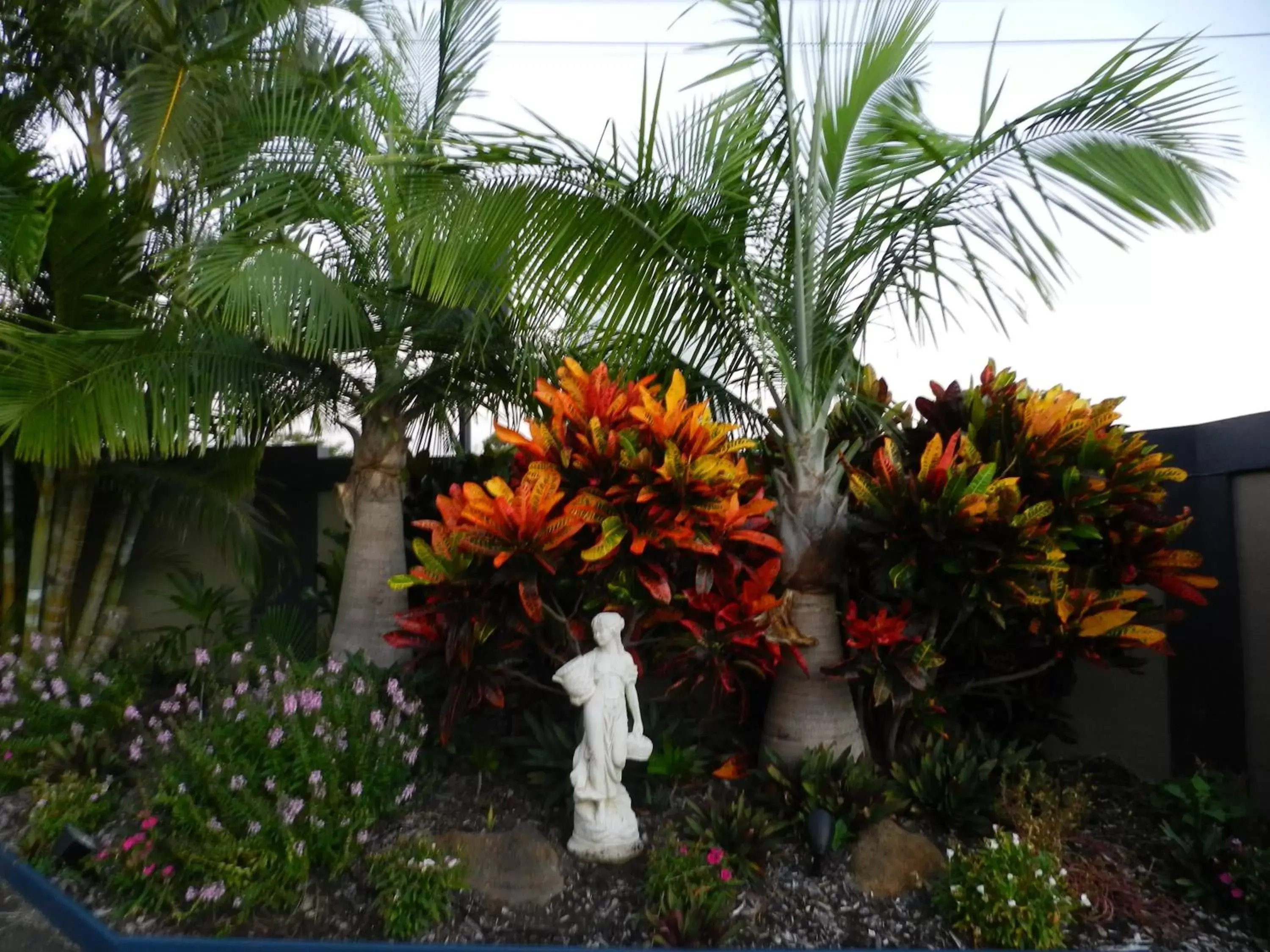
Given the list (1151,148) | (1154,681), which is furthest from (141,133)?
(1154,681)

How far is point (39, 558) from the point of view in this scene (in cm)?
539

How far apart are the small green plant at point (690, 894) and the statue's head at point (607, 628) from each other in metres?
0.80

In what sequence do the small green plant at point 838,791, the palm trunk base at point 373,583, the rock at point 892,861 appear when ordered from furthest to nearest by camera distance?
the palm trunk base at point 373,583 < the small green plant at point 838,791 < the rock at point 892,861

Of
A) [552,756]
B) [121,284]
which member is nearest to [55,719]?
[121,284]

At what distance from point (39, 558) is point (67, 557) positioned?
153 mm

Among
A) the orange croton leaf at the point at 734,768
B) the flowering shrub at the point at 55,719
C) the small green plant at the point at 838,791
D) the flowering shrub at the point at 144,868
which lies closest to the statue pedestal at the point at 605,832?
the orange croton leaf at the point at 734,768

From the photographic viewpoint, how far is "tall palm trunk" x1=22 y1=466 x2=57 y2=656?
539 cm

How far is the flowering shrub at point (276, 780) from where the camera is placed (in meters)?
3.34

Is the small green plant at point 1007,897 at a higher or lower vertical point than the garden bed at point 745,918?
higher

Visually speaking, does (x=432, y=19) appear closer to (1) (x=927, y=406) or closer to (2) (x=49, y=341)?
(2) (x=49, y=341)

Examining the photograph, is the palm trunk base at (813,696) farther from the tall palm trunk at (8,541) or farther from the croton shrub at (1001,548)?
the tall palm trunk at (8,541)

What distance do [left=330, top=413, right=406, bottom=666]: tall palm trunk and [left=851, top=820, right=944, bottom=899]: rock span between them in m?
2.57

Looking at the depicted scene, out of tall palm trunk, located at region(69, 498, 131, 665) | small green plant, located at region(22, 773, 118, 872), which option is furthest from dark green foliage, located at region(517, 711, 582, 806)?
tall palm trunk, located at region(69, 498, 131, 665)

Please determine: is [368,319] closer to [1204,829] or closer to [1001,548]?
[1001,548]
